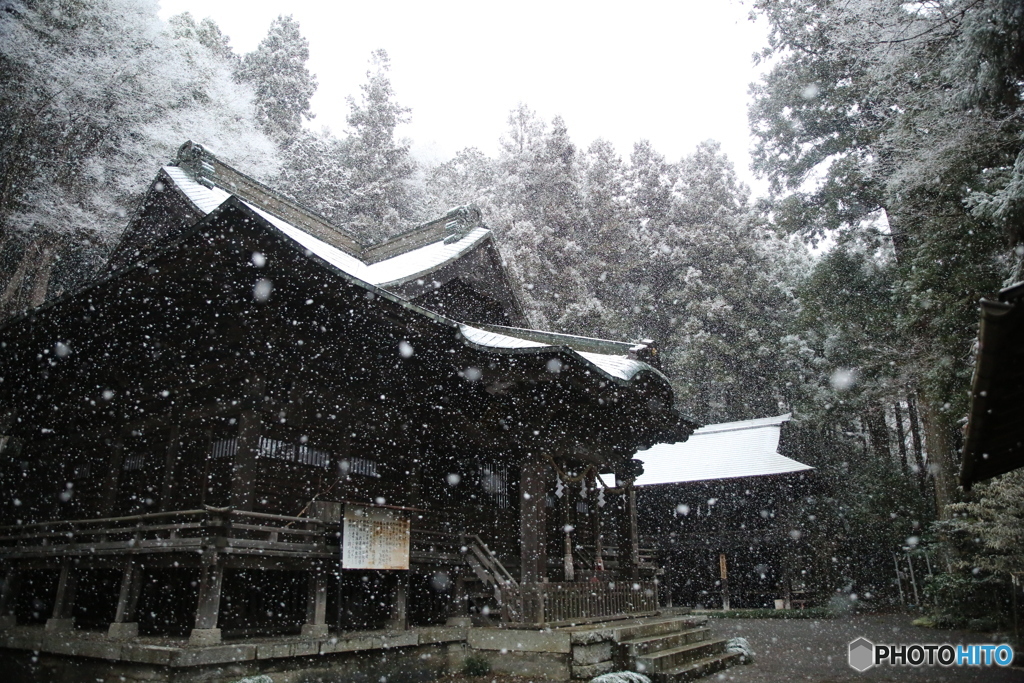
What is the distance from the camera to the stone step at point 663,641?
31.0 feet

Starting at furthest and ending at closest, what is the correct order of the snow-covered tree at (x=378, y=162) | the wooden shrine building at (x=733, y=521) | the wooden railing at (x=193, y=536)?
1. the snow-covered tree at (x=378, y=162)
2. the wooden shrine building at (x=733, y=521)
3. the wooden railing at (x=193, y=536)

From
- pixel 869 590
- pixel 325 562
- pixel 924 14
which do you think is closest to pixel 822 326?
pixel 869 590

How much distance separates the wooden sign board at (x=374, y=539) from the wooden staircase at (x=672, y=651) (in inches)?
137

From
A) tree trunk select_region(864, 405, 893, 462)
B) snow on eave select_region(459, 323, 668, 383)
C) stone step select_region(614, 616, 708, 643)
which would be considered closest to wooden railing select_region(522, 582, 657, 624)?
stone step select_region(614, 616, 708, 643)

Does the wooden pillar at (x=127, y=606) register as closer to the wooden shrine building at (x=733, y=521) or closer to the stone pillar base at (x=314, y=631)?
the stone pillar base at (x=314, y=631)

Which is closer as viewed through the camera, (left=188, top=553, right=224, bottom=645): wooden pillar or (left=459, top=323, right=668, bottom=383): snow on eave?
(left=188, top=553, right=224, bottom=645): wooden pillar

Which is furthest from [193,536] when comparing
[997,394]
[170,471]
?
[997,394]

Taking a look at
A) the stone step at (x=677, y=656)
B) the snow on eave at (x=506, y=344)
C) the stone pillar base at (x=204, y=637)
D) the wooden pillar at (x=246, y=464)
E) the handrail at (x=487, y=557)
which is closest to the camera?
the stone pillar base at (x=204, y=637)

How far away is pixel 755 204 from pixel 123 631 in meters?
28.0

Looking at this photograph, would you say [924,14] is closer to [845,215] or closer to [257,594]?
[845,215]

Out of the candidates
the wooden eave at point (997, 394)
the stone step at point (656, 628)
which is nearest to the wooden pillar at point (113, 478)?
the stone step at point (656, 628)

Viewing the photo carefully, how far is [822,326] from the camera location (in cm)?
3100

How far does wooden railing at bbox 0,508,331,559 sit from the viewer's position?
745cm

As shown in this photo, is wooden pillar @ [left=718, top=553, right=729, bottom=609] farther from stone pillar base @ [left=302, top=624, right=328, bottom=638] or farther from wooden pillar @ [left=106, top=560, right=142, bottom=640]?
wooden pillar @ [left=106, top=560, right=142, bottom=640]
